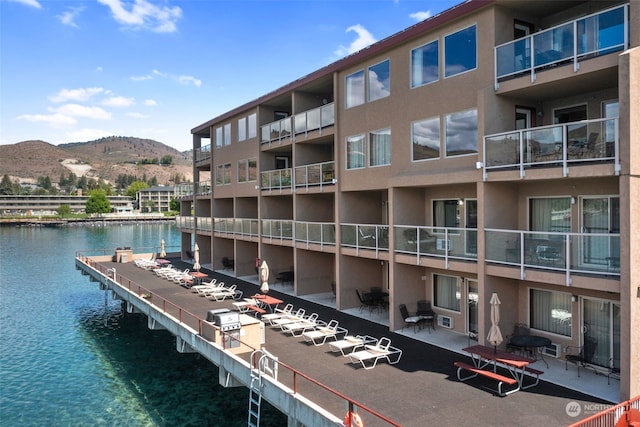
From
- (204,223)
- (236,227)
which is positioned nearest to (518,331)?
(236,227)

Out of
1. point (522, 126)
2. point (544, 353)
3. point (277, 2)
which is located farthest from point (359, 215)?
point (277, 2)

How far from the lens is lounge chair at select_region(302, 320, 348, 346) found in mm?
16844

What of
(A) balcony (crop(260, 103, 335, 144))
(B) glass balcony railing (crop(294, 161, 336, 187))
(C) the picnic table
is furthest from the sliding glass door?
(A) balcony (crop(260, 103, 335, 144))

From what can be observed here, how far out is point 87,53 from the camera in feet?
171

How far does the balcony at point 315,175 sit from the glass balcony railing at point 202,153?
15852 millimetres

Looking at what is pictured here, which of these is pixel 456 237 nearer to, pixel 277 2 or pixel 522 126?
pixel 522 126

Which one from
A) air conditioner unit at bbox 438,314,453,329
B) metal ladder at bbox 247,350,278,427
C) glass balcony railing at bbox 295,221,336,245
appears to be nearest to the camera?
metal ladder at bbox 247,350,278,427

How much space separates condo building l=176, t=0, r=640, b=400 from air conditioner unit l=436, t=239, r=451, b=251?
55 mm

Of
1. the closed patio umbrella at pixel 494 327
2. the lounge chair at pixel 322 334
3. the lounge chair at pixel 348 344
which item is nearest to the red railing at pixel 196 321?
the lounge chair at pixel 348 344

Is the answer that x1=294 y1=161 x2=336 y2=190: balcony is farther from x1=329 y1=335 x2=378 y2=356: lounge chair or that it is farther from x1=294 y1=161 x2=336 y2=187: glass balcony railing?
x1=329 y1=335 x2=378 y2=356: lounge chair

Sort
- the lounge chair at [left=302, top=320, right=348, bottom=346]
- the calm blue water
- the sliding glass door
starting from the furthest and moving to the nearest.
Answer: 1. the lounge chair at [left=302, top=320, right=348, bottom=346]
2. the calm blue water
3. the sliding glass door

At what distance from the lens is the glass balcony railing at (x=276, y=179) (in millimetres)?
27203

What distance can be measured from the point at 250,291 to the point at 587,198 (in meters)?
19.2

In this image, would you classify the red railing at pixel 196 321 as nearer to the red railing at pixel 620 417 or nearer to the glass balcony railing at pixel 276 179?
the red railing at pixel 620 417
